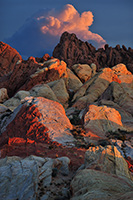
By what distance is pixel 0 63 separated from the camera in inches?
5138

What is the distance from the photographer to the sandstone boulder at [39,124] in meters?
23.1

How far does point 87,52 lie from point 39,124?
354 feet

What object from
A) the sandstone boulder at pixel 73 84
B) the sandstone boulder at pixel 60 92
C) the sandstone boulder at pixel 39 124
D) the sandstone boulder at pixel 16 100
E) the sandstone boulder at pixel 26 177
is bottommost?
the sandstone boulder at pixel 26 177

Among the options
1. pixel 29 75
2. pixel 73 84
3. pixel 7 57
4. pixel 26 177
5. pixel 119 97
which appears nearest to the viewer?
pixel 26 177

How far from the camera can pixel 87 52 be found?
123 m

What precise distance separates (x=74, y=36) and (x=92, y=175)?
420 feet

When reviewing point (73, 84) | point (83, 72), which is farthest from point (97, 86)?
point (83, 72)

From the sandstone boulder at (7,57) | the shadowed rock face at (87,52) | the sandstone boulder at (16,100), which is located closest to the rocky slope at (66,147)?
Answer: the sandstone boulder at (16,100)

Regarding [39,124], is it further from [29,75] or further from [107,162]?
[29,75]

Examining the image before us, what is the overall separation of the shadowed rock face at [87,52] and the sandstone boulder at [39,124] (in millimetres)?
85025

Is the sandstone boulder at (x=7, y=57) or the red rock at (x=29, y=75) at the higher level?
the sandstone boulder at (x=7, y=57)

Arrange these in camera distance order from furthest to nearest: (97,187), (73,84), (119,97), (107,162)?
(73,84)
(119,97)
(107,162)
(97,187)

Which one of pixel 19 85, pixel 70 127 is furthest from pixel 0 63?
pixel 70 127

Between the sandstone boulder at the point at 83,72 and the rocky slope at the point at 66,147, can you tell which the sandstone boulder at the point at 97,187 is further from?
the sandstone boulder at the point at 83,72
